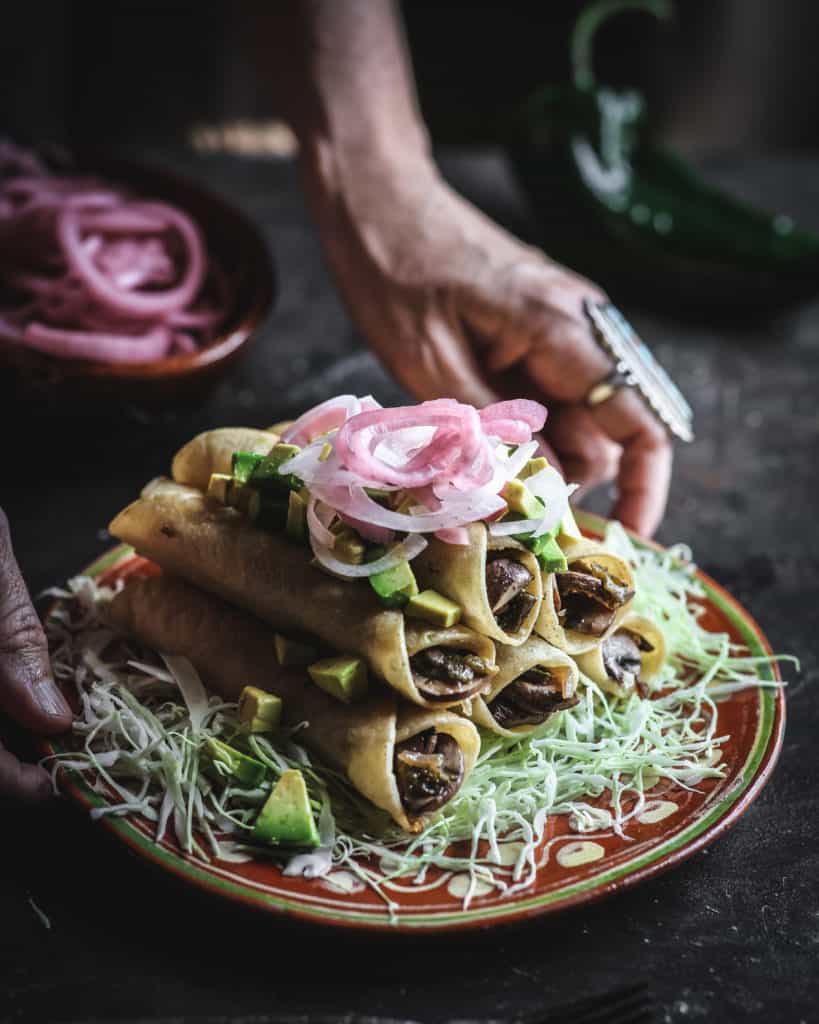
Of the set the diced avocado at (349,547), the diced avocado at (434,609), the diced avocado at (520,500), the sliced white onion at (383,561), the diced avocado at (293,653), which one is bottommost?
the diced avocado at (293,653)

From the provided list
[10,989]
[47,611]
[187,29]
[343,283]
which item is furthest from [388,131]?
[187,29]

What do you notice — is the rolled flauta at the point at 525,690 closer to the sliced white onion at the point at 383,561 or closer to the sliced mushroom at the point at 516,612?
the sliced mushroom at the point at 516,612

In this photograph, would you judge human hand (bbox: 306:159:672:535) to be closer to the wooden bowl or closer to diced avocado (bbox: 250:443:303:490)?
the wooden bowl

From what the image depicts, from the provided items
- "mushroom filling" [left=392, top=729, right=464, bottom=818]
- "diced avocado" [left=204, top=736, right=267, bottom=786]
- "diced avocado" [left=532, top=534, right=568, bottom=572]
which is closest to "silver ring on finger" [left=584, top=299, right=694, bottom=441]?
"diced avocado" [left=532, top=534, right=568, bottom=572]

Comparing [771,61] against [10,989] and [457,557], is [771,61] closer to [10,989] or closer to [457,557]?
[457,557]

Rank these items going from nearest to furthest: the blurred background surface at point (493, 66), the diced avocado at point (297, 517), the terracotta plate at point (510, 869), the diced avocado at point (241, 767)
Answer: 1. the terracotta plate at point (510, 869)
2. the diced avocado at point (241, 767)
3. the diced avocado at point (297, 517)
4. the blurred background surface at point (493, 66)

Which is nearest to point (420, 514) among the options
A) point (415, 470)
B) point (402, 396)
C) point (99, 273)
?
point (415, 470)

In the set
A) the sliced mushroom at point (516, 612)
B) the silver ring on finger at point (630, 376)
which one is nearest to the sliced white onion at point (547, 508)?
the sliced mushroom at point (516, 612)
